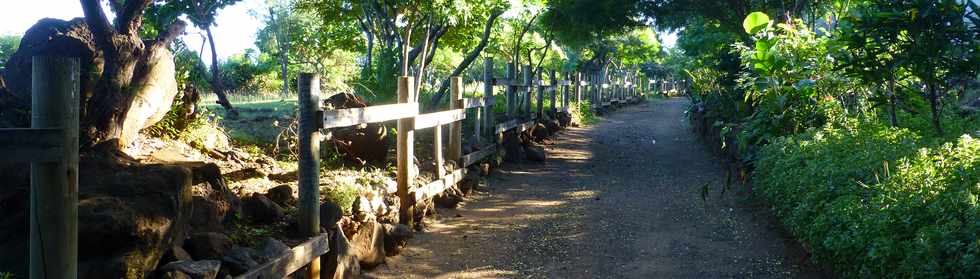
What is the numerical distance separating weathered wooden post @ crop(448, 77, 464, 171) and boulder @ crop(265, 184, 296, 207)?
3597 millimetres

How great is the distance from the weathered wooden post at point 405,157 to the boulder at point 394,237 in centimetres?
56

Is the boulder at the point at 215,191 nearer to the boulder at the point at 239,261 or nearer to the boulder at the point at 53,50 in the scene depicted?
the boulder at the point at 239,261

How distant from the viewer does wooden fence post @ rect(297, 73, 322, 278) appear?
5684 millimetres

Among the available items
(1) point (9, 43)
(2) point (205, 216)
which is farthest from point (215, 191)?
(1) point (9, 43)

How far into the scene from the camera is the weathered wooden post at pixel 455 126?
9.68 metres

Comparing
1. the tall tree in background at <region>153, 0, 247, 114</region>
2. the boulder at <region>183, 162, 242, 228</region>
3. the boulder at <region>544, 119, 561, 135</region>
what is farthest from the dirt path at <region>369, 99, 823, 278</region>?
the tall tree in background at <region>153, 0, 247, 114</region>

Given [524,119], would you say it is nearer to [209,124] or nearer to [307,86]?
[209,124]

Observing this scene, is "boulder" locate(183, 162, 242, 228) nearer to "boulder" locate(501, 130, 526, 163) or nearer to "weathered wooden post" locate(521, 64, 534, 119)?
"boulder" locate(501, 130, 526, 163)

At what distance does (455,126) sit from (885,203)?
595 cm

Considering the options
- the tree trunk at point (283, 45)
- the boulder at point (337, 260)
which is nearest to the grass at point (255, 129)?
the boulder at point (337, 260)

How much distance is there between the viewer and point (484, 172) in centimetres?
1120

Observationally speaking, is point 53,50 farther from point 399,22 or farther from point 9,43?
point 9,43

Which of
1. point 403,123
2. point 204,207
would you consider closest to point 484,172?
point 403,123

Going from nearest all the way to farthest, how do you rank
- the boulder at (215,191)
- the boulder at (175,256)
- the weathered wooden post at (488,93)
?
the boulder at (175,256), the boulder at (215,191), the weathered wooden post at (488,93)
